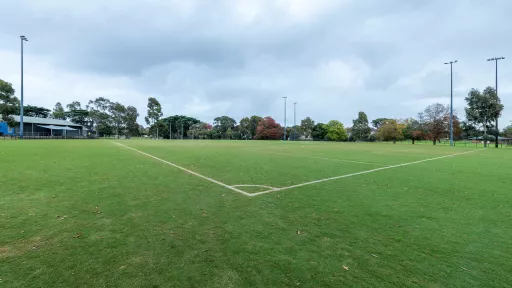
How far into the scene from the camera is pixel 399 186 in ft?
23.8

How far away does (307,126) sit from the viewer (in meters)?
85.9

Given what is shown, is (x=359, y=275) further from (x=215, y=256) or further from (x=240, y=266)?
(x=215, y=256)

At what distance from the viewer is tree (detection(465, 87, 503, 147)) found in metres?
37.1

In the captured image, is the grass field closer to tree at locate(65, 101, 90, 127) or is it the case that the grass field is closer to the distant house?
the distant house

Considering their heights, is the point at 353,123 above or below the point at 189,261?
above

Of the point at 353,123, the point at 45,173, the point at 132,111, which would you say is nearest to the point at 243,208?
the point at 45,173

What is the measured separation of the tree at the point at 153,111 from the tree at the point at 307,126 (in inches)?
2052

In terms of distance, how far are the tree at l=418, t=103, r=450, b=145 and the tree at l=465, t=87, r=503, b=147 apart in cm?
865

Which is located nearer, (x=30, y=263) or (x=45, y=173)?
(x=30, y=263)

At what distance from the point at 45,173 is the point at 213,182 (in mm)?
5814

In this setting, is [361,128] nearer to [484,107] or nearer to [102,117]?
[484,107]

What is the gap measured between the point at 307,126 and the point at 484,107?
51063 mm

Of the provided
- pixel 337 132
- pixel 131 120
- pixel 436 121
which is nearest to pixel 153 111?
pixel 131 120

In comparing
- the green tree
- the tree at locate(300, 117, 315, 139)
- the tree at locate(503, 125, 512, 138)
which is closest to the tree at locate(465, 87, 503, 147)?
the tree at locate(300, 117, 315, 139)
